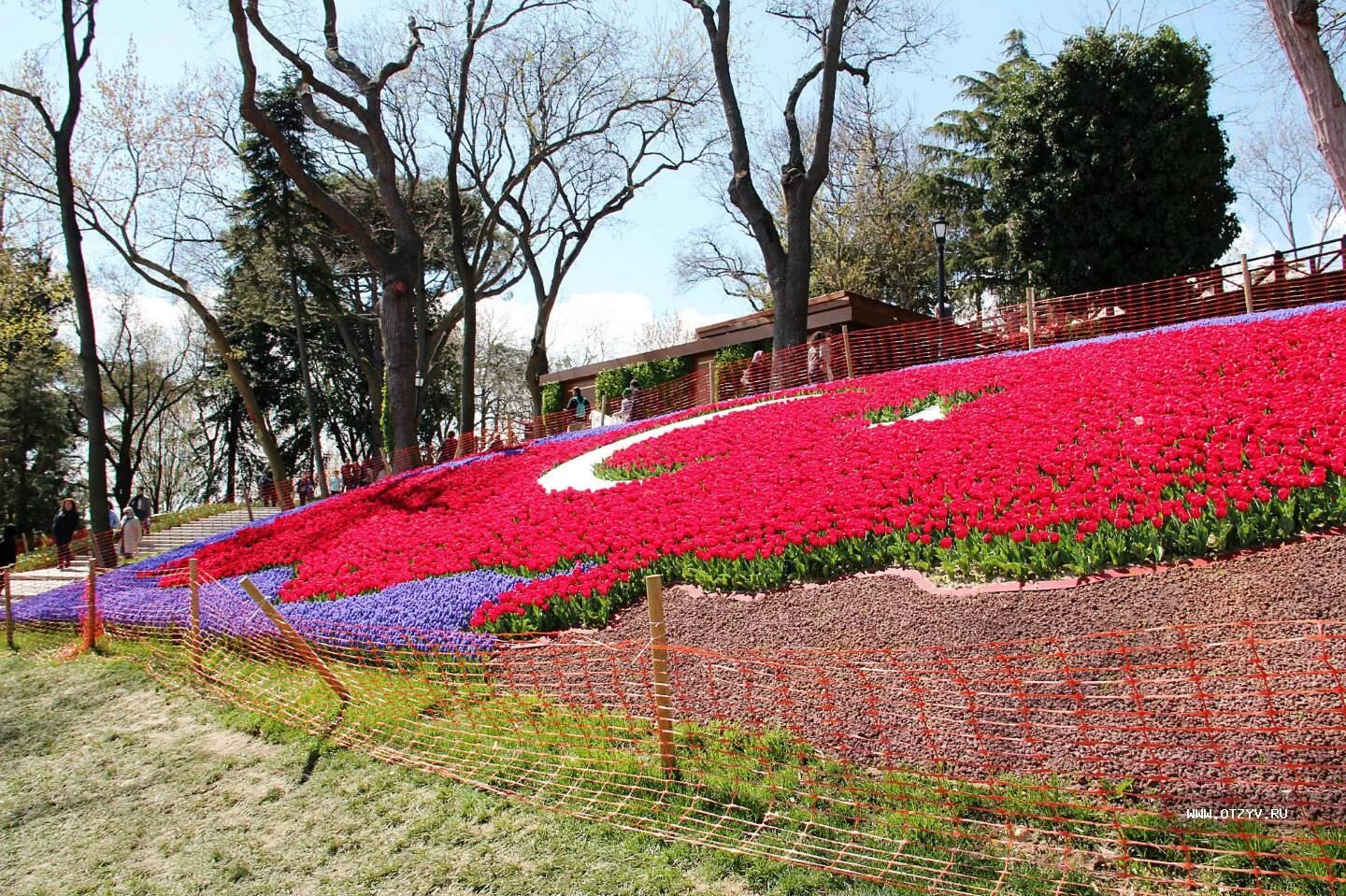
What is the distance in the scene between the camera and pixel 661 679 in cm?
459

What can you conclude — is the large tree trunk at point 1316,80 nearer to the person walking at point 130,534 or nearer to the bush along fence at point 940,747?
the bush along fence at point 940,747

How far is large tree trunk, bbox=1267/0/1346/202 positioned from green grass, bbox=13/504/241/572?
2396cm

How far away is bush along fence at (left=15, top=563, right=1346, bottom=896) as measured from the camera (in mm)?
3449

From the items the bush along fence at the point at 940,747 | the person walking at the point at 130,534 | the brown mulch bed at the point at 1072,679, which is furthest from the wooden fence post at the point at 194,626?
the person walking at the point at 130,534

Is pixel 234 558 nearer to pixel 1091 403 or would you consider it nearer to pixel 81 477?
pixel 1091 403

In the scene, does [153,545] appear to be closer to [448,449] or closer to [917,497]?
[448,449]

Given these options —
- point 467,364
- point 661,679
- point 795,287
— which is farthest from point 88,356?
point 661,679

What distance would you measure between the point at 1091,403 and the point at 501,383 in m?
47.4

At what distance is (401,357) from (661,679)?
17.7 meters

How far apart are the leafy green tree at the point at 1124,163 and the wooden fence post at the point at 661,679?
24.6 m

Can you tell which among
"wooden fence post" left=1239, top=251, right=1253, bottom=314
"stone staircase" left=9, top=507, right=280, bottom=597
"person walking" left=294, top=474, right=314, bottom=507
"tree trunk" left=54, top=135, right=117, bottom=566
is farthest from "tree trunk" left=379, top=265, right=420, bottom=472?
"wooden fence post" left=1239, top=251, right=1253, bottom=314

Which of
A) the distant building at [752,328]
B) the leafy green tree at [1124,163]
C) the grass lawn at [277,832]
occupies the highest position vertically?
the leafy green tree at [1124,163]

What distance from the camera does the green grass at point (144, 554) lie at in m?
22.2

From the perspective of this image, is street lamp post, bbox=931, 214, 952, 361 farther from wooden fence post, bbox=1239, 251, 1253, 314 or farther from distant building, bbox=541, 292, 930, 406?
wooden fence post, bbox=1239, 251, 1253, 314
